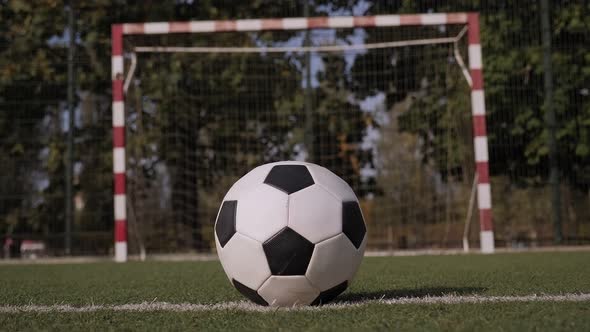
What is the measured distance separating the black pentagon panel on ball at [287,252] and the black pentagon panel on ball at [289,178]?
0.21 meters

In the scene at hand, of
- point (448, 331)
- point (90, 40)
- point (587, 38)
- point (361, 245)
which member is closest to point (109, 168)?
point (90, 40)

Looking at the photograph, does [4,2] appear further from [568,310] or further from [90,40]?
[568,310]

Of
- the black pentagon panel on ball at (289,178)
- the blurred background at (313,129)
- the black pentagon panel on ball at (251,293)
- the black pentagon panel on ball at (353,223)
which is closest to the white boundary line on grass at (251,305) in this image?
the black pentagon panel on ball at (251,293)

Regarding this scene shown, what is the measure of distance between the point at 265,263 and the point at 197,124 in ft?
28.5

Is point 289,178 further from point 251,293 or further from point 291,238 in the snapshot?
point 251,293

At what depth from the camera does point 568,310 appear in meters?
2.88

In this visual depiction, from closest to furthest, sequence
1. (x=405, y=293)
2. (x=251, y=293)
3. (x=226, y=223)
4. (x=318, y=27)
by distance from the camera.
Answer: (x=251, y=293), (x=226, y=223), (x=405, y=293), (x=318, y=27)

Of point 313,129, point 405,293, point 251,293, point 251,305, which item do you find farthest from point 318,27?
point 251,293

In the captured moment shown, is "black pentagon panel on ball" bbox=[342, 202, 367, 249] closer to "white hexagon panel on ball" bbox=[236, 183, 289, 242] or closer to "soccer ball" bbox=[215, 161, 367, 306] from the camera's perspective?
"soccer ball" bbox=[215, 161, 367, 306]

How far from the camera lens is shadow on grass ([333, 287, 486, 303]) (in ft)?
11.6

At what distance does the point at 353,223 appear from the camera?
10.6 feet

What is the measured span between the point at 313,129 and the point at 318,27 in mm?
2546

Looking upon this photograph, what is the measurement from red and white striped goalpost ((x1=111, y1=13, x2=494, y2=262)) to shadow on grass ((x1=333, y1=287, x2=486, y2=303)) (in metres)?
4.51

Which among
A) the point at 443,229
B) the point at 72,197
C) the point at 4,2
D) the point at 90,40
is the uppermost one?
the point at 4,2
